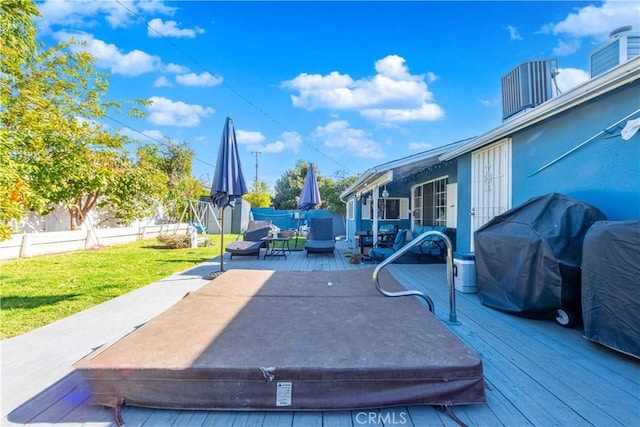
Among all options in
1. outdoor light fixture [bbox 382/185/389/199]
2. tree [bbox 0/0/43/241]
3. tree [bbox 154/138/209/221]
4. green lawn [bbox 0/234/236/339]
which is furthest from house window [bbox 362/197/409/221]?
tree [bbox 154/138/209/221]

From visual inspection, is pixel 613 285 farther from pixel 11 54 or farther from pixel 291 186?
pixel 291 186

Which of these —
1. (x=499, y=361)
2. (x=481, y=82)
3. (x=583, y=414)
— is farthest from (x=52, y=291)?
(x=481, y=82)

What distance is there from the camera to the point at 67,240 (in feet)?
32.2

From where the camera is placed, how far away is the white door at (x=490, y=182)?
5.25m

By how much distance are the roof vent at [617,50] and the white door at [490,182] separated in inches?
60.5

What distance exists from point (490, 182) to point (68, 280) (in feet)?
26.3

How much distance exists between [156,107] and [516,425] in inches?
586

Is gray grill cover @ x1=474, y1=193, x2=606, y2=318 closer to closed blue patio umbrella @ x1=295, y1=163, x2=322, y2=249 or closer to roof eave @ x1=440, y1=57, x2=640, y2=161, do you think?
roof eave @ x1=440, y1=57, x2=640, y2=161

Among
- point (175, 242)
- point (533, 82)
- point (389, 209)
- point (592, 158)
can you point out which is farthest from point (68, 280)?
point (389, 209)

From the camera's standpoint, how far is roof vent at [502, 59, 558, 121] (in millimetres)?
5625

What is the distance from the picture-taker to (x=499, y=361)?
2.56 metres

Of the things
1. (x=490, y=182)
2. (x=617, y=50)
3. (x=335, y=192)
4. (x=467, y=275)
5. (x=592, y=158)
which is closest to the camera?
(x=592, y=158)

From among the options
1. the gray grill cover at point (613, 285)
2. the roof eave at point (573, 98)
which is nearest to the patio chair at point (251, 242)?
the roof eave at point (573, 98)

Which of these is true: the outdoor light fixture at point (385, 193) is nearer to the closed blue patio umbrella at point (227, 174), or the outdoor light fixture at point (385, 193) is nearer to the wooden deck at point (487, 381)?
the closed blue patio umbrella at point (227, 174)
